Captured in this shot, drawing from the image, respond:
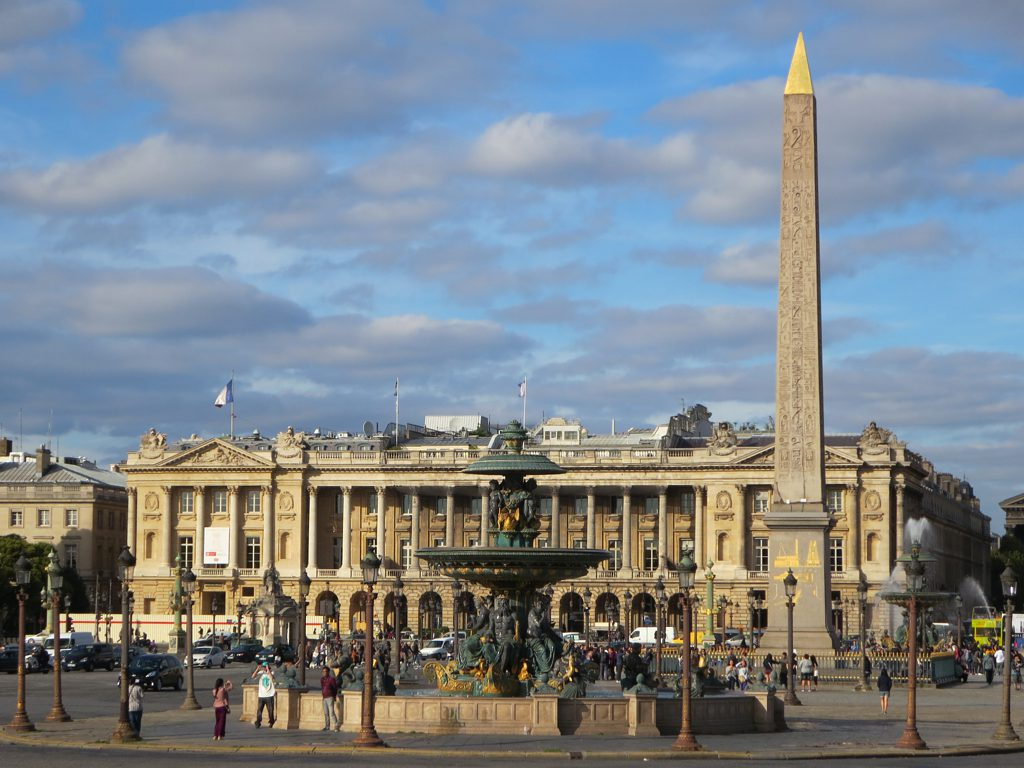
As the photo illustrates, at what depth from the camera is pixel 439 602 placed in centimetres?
12712

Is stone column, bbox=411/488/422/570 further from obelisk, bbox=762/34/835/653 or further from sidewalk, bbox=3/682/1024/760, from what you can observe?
sidewalk, bbox=3/682/1024/760

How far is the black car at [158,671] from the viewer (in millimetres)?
61125

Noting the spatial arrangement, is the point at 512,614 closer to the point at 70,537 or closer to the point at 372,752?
the point at 372,752

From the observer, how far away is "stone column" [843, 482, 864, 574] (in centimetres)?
11944

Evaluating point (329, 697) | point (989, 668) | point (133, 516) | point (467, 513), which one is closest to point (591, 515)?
point (467, 513)

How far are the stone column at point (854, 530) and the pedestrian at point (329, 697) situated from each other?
8588cm

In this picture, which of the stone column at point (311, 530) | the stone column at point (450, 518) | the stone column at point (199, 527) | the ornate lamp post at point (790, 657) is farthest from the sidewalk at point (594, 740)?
the stone column at point (199, 527)

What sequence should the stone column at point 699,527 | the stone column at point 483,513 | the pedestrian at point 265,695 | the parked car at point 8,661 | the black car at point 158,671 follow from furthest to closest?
1. the stone column at point 483,513
2. the stone column at point 699,527
3. the parked car at point 8,661
4. the black car at point 158,671
5. the pedestrian at point 265,695

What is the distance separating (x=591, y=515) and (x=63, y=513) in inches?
1440

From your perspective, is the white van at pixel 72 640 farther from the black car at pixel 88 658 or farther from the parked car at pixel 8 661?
the parked car at pixel 8 661

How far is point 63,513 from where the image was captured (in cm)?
13475

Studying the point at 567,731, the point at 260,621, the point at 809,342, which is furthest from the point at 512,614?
the point at 260,621

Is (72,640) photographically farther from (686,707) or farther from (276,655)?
(686,707)

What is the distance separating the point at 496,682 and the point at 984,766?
10.2 metres
